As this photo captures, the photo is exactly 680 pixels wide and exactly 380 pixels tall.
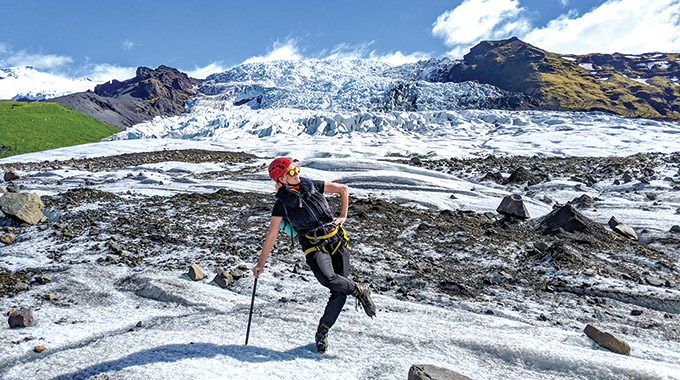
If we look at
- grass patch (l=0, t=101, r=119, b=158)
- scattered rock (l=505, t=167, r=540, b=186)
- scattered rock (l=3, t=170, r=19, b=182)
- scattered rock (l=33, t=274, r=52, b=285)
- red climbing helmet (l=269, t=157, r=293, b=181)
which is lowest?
scattered rock (l=33, t=274, r=52, b=285)

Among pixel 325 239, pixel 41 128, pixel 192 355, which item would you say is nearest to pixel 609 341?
pixel 325 239

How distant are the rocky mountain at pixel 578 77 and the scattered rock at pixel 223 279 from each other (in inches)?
3950

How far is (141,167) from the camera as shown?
19.8m

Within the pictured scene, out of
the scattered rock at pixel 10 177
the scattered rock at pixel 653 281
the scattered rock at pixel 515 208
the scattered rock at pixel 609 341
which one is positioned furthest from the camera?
the scattered rock at pixel 10 177

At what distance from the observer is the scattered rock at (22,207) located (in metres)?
8.32

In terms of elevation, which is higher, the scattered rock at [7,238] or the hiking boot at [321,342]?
the scattered rock at [7,238]

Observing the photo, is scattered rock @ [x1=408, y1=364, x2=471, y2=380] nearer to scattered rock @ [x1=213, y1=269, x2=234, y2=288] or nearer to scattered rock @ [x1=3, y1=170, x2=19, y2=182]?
scattered rock @ [x1=213, y1=269, x2=234, y2=288]

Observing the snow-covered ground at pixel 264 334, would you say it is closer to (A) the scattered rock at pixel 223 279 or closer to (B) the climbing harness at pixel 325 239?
(A) the scattered rock at pixel 223 279

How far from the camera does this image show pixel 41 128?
57812 millimetres

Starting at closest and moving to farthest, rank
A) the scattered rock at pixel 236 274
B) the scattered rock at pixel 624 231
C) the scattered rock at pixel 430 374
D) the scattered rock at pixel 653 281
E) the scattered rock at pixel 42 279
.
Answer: the scattered rock at pixel 430 374 < the scattered rock at pixel 42 279 < the scattered rock at pixel 236 274 < the scattered rock at pixel 653 281 < the scattered rock at pixel 624 231

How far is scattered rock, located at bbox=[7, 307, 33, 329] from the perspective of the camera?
437 centimetres

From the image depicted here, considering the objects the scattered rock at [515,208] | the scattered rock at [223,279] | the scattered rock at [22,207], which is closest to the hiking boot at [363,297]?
the scattered rock at [223,279]

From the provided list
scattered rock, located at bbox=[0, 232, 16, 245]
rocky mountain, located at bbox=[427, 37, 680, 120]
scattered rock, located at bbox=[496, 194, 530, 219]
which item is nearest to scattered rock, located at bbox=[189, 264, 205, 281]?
scattered rock, located at bbox=[0, 232, 16, 245]

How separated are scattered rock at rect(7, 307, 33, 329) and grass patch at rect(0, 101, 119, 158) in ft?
183
